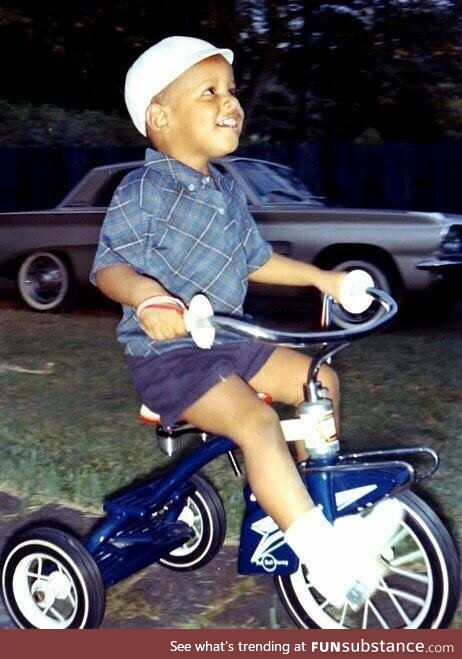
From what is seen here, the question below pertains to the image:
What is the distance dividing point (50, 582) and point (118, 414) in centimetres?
259

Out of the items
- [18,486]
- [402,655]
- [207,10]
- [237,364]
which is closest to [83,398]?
[18,486]

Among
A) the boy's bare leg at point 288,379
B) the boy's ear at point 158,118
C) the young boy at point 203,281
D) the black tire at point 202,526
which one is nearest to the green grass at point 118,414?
the black tire at point 202,526

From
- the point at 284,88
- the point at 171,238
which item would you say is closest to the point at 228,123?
the point at 171,238

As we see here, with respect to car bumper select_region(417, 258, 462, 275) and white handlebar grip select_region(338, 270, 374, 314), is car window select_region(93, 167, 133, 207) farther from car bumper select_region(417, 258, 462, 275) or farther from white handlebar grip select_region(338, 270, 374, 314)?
white handlebar grip select_region(338, 270, 374, 314)

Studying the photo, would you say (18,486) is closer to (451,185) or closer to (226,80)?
(226,80)

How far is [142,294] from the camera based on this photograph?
296 centimetres

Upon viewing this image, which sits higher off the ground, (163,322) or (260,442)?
(163,322)

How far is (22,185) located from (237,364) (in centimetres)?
1534

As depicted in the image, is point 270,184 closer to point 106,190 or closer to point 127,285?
point 106,190

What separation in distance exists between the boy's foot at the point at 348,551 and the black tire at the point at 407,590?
0.07 metres

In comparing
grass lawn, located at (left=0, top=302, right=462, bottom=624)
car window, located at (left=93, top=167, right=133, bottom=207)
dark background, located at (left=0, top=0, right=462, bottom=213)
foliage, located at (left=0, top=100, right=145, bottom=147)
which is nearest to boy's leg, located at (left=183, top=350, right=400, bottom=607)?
grass lawn, located at (left=0, top=302, right=462, bottom=624)

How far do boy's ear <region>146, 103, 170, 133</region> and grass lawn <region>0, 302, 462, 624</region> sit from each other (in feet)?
5.65

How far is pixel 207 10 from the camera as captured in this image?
52.4 ft

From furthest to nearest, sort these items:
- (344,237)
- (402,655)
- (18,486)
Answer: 1. (344,237)
2. (18,486)
3. (402,655)
